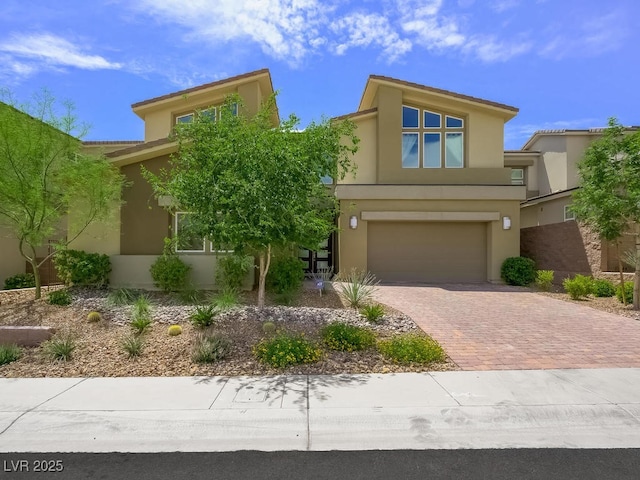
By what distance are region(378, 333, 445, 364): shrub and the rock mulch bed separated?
0.47 feet

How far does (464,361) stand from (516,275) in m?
10.1

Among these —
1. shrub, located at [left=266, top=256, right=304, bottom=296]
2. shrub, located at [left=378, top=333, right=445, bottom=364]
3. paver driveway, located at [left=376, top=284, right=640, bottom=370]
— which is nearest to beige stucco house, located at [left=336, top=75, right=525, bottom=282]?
paver driveway, located at [left=376, top=284, right=640, bottom=370]

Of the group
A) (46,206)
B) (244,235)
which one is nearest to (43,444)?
(244,235)

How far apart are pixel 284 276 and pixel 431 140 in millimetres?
9477

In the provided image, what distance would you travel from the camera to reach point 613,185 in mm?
10484

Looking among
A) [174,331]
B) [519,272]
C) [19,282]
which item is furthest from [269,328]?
[519,272]

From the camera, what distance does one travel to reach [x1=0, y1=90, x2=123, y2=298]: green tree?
30.8ft

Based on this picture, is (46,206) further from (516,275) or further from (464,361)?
(516,275)

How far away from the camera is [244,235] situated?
292 inches

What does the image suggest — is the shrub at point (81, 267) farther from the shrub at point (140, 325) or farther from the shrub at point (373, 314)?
the shrub at point (373, 314)

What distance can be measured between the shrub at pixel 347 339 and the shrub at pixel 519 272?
10.1 m

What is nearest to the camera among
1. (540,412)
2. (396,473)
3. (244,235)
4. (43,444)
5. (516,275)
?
(396,473)

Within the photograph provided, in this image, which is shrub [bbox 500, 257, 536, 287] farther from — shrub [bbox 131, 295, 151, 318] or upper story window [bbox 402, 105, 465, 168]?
shrub [bbox 131, 295, 151, 318]

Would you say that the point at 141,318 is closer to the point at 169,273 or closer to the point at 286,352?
the point at 286,352
